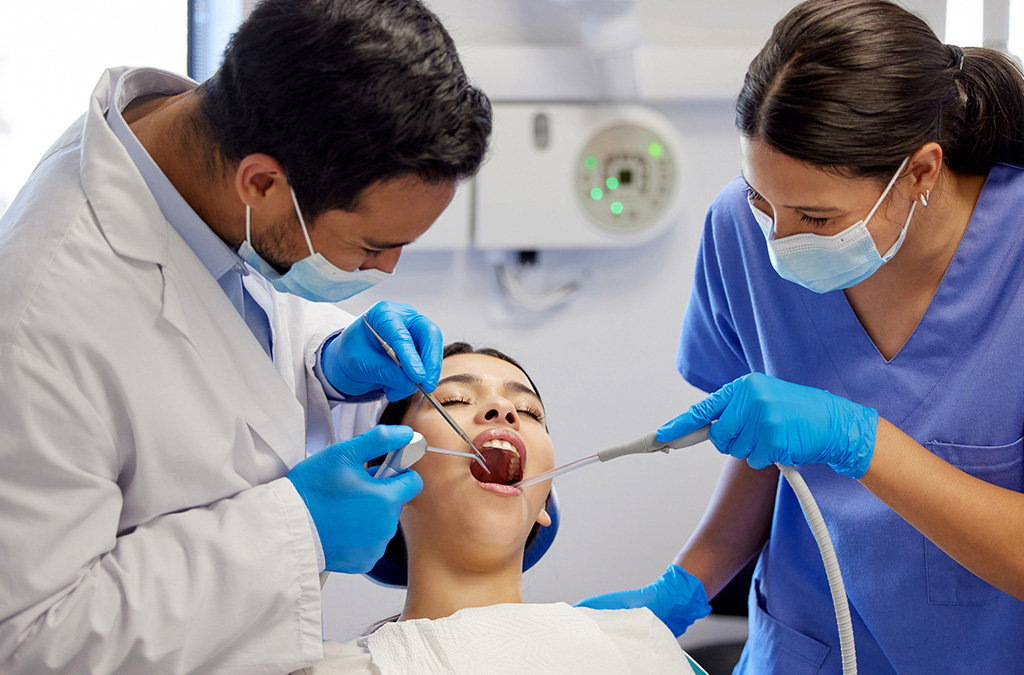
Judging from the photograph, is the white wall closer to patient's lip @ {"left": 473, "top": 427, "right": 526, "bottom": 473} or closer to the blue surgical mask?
the blue surgical mask

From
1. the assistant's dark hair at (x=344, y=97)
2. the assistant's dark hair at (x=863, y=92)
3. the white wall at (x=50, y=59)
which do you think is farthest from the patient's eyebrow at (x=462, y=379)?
the white wall at (x=50, y=59)

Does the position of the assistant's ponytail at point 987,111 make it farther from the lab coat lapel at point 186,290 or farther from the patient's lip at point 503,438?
the lab coat lapel at point 186,290

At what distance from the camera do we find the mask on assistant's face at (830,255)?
118cm

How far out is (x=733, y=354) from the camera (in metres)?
1.58

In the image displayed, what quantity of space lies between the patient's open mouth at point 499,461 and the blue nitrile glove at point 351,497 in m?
0.23

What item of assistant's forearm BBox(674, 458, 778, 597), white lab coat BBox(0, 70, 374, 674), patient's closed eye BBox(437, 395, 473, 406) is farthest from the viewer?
assistant's forearm BBox(674, 458, 778, 597)

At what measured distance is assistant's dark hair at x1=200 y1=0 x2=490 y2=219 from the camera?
978 mm

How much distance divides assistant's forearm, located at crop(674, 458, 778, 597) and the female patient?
0.68 feet

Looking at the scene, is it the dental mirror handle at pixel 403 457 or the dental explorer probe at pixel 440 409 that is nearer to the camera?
the dental mirror handle at pixel 403 457

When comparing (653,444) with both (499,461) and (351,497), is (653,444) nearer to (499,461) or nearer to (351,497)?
(499,461)

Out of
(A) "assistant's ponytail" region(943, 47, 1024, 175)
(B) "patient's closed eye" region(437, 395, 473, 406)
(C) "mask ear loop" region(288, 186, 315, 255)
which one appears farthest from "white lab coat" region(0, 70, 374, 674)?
(A) "assistant's ponytail" region(943, 47, 1024, 175)

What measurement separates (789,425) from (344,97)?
72 cm

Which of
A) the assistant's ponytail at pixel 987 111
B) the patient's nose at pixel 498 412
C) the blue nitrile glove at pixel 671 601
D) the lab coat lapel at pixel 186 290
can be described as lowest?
the blue nitrile glove at pixel 671 601

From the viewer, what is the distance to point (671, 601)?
1.48m
